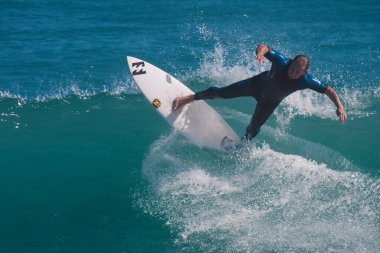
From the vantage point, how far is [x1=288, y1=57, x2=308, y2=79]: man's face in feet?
26.2

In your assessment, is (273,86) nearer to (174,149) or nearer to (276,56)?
(276,56)

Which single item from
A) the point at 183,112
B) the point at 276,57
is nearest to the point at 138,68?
the point at 183,112

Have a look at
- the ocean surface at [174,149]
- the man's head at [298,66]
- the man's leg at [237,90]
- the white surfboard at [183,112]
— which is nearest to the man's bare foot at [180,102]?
the white surfboard at [183,112]

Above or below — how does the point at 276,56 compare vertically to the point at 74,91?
above

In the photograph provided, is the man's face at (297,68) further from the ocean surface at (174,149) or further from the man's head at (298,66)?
the ocean surface at (174,149)

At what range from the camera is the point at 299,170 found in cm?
910

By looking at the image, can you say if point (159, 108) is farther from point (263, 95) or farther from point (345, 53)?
point (345, 53)

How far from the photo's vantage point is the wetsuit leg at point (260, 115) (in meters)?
9.19

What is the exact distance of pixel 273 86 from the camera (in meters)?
8.80

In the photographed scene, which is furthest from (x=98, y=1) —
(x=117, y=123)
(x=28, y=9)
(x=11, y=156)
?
(x=11, y=156)

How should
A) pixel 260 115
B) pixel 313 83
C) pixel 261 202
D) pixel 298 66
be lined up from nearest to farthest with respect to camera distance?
pixel 298 66, pixel 313 83, pixel 261 202, pixel 260 115

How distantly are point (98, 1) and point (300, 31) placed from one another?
24.9 feet

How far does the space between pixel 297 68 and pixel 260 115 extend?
4.79 ft

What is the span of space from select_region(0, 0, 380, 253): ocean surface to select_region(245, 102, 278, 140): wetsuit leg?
0.39 meters
